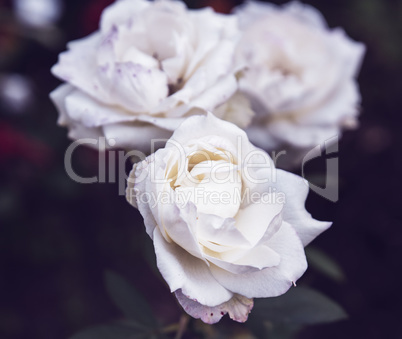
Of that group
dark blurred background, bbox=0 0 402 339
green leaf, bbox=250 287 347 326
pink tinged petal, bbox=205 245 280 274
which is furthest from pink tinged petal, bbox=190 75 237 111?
dark blurred background, bbox=0 0 402 339

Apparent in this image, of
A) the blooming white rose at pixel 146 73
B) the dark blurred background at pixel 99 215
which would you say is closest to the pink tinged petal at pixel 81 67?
the blooming white rose at pixel 146 73

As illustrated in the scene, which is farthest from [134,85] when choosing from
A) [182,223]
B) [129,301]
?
[129,301]

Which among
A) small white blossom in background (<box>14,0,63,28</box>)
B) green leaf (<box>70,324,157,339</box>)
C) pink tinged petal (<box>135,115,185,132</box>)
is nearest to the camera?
pink tinged petal (<box>135,115,185,132</box>)

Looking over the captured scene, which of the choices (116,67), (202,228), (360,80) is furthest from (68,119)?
(360,80)

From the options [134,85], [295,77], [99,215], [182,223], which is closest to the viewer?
[182,223]

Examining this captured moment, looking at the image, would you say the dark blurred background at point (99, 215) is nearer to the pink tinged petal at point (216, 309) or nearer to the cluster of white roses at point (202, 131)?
the cluster of white roses at point (202, 131)

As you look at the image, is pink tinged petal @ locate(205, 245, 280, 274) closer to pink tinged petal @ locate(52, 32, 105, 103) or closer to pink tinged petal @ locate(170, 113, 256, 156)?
pink tinged petal @ locate(170, 113, 256, 156)

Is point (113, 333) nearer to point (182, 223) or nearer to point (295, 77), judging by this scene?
point (182, 223)
